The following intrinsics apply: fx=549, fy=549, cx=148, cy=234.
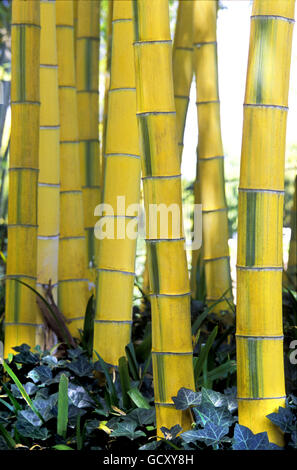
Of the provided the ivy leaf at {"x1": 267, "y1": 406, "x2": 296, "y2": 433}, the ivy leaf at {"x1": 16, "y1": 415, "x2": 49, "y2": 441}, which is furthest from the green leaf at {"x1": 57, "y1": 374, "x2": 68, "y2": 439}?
the ivy leaf at {"x1": 267, "y1": 406, "x2": 296, "y2": 433}

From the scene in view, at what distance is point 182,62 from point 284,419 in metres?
1.41

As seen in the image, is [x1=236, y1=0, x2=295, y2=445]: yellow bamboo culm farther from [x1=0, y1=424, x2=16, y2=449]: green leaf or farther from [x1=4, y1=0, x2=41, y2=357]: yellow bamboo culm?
[x1=4, y1=0, x2=41, y2=357]: yellow bamboo culm

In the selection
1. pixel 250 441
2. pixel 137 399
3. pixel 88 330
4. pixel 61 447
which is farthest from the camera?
pixel 88 330

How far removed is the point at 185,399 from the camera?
96 cm

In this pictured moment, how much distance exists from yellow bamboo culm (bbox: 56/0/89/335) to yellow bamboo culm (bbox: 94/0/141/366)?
0.32 metres

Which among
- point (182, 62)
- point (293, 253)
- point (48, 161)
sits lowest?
point (293, 253)

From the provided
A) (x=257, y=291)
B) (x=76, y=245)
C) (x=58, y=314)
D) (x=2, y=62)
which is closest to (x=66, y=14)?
(x=76, y=245)

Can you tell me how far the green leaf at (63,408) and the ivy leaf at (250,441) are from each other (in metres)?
0.33

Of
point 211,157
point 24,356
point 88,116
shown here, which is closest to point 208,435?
point 24,356

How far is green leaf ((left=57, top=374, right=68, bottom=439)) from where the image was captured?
102 cm

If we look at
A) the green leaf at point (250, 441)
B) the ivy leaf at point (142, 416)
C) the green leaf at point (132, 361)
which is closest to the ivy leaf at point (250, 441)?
the green leaf at point (250, 441)

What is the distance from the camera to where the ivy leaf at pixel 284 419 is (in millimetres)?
891

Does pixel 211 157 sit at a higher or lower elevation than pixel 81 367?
higher

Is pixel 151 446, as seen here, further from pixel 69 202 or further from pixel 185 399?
pixel 69 202
